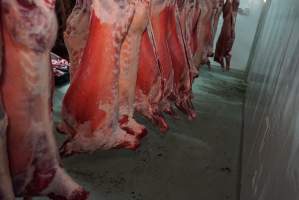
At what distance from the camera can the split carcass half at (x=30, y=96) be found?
131cm

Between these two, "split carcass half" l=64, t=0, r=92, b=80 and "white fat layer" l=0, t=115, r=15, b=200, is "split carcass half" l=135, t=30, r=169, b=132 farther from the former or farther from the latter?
"white fat layer" l=0, t=115, r=15, b=200

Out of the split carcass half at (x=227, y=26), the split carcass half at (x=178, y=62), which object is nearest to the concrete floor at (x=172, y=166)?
the split carcass half at (x=178, y=62)

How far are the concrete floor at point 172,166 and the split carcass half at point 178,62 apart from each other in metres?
0.25

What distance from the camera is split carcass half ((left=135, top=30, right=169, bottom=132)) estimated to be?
2642 millimetres

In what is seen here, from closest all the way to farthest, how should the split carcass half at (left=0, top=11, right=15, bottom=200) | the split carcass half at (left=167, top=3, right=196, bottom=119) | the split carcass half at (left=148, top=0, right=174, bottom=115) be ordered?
1. the split carcass half at (left=0, top=11, right=15, bottom=200)
2. the split carcass half at (left=148, top=0, right=174, bottom=115)
3. the split carcass half at (left=167, top=3, right=196, bottom=119)

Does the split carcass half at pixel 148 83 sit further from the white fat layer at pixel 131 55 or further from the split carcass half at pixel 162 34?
the white fat layer at pixel 131 55

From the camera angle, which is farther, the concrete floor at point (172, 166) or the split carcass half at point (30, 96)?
the concrete floor at point (172, 166)

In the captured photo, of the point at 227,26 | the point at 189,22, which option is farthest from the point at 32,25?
the point at 227,26

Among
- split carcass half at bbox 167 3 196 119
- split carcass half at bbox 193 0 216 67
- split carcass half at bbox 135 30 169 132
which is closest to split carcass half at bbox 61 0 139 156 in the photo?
split carcass half at bbox 135 30 169 132

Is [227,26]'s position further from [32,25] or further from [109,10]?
[32,25]

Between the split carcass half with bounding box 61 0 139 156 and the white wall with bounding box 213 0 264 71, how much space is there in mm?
6245

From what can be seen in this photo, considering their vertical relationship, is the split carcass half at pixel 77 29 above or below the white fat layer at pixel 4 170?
above

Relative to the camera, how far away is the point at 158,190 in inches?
96.7

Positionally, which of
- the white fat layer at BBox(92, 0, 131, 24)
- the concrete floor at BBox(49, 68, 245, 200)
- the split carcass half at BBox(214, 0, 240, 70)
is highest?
the white fat layer at BBox(92, 0, 131, 24)
